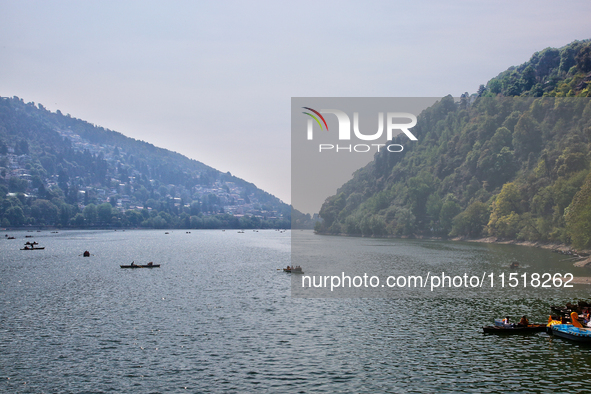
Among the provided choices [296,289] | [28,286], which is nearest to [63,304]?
[28,286]

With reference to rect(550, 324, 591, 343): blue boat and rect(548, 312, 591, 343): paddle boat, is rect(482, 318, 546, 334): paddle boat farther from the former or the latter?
rect(550, 324, 591, 343): blue boat

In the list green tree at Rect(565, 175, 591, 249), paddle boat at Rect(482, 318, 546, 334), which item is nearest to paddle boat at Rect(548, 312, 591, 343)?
paddle boat at Rect(482, 318, 546, 334)

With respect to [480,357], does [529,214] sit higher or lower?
higher

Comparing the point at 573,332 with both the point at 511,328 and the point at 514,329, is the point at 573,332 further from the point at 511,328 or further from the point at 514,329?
the point at 511,328

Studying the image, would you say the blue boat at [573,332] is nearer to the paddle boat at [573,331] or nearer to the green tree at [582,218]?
the paddle boat at [573,331]

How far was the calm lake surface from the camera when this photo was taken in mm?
38094

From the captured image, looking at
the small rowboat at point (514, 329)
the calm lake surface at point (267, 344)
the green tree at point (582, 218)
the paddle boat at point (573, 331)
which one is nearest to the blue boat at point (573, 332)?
the paddle boat at point (573, 331)

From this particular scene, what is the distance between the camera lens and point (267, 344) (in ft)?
160

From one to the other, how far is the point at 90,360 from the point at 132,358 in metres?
3.62

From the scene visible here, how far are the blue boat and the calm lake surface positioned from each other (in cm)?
117

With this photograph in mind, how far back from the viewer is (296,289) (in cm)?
8356

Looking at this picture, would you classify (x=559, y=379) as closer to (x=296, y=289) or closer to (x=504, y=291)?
(x=504, y=291)

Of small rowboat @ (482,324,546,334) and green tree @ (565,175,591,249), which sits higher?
green tree @ (565,175,591,249)

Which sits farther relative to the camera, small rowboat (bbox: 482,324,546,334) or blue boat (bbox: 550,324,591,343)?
small rowboat (bbox: 482,324,546,334)
